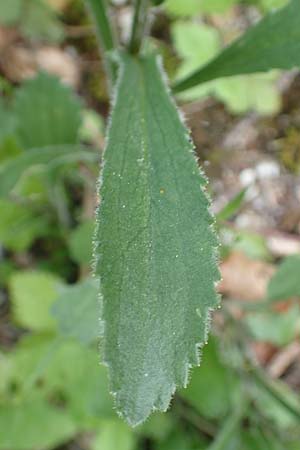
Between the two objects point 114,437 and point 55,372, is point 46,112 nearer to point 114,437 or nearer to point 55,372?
point 55,372

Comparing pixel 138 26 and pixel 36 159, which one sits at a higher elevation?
pixel 138 26

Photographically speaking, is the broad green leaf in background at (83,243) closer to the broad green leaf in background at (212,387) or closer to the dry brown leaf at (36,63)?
the broad green leaf in background at (212,387)

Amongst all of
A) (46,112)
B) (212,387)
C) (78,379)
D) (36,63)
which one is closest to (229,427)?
(212,387)

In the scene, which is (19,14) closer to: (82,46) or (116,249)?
(82,46)

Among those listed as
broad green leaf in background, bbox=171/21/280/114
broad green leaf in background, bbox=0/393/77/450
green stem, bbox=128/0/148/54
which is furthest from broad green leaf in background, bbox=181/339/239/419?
green stem, bbox=128/0/148/54

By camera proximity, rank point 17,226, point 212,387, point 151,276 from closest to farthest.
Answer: point 151,276, point 212,387, point 17,226

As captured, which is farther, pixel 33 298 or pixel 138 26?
pixel 33 298

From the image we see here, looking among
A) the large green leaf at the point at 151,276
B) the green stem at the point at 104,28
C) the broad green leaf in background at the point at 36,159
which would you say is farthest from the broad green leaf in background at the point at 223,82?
the large green leaf at the point at 151,276
